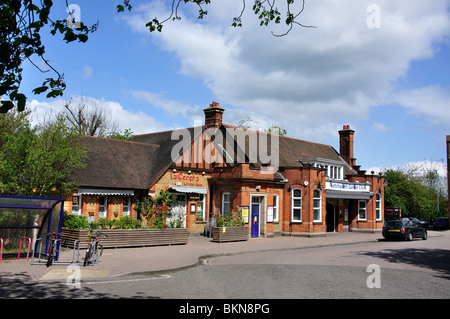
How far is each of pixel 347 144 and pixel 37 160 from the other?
95.3 feet

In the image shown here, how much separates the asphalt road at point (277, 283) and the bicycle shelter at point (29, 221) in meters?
4.71

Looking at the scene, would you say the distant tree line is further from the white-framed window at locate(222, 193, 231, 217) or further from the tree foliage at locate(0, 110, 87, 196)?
the white-framed window at locate(222, 193, 231, 217)

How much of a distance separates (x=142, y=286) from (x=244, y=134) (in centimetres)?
2209

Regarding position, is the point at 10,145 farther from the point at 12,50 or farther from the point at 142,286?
the point at 12,50

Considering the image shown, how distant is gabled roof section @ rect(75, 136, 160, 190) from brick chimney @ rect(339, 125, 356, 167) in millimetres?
18926

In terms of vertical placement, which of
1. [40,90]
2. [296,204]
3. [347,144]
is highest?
[347,144]

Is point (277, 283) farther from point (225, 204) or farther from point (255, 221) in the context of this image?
point (225, 204)

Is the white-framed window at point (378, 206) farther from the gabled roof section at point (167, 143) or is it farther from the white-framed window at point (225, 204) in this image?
the gabled roof section at point (167, 143)

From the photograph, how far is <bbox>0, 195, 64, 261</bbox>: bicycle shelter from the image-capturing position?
14.8 meters

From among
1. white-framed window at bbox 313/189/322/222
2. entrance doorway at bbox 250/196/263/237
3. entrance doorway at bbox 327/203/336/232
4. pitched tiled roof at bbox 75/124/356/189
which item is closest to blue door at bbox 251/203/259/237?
entrance doorway at bbox 250/196/263/237

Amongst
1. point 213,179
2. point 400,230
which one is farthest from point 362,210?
point 213,179

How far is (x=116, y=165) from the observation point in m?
24.9
